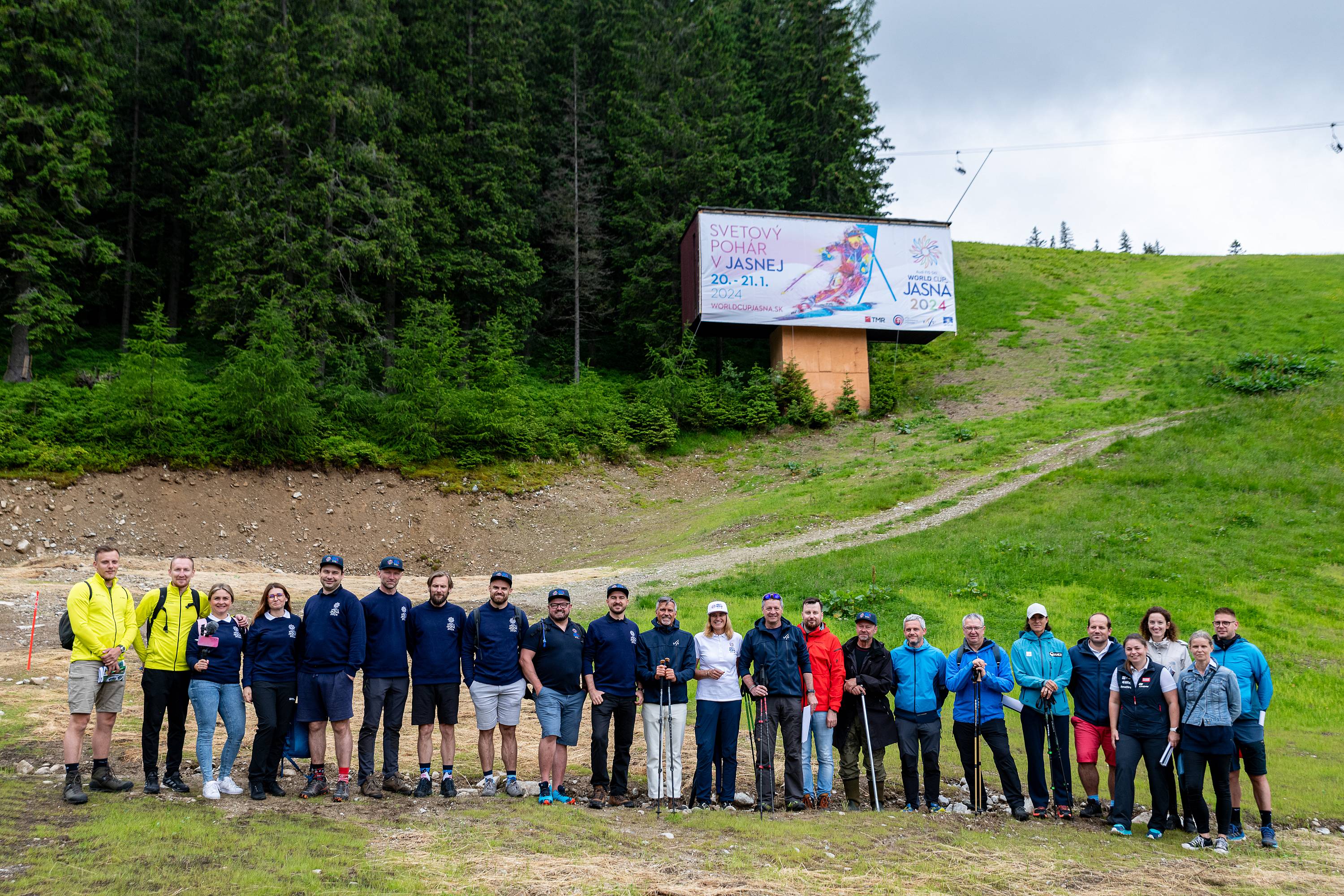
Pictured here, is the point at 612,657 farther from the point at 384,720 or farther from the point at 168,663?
the point at 168,663

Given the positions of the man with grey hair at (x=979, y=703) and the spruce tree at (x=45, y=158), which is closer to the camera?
the man with grey hair at (x=979, y=703)

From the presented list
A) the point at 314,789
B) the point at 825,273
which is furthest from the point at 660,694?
the point at 825,273

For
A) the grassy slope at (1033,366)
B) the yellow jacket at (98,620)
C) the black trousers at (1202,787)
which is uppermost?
the grassy slope at (1033,366)

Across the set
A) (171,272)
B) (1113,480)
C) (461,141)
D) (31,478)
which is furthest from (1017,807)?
(171,272)

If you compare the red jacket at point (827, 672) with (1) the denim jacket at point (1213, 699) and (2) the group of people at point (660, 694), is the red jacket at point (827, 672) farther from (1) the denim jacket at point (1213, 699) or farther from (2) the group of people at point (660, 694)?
(1) the denim jacket at point (1213, 699)

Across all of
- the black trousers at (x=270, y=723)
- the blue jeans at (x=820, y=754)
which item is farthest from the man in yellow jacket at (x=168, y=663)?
the blue jeans at (x=820, y=754)

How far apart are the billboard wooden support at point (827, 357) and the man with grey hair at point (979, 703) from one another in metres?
28.5

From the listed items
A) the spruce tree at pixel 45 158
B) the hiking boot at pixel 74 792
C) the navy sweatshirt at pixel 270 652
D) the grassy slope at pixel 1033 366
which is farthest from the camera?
the spruce tree at pixel 45 158

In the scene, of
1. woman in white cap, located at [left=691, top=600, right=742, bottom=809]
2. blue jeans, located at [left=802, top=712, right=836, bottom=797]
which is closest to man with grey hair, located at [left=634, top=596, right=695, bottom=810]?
woman in white cap, located at [left=691, top=600, right=742, bottom=809]

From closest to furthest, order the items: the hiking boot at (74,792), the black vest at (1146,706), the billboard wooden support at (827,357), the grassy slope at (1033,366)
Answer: the hiking boot at (74,792) → the black vest at (1146,706) → the grassy slope at (1033,366) → the billboard wooden support at (827,357)

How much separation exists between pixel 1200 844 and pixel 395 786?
21.5ft

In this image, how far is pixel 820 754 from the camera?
8.32 meters

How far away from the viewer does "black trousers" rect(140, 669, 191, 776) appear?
281 inches

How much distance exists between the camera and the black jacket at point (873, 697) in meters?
8.39
